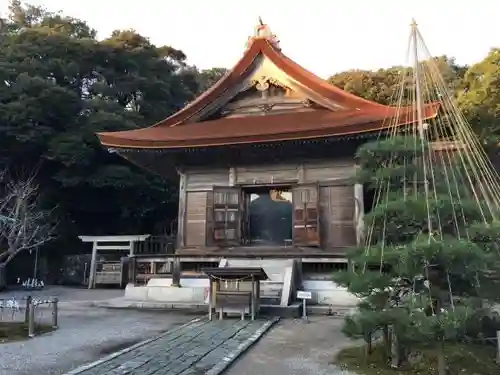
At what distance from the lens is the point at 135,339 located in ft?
27.9

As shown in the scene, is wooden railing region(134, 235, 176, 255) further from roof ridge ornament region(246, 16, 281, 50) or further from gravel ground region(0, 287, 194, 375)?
roof ridge ornament region(246, 16, 281, 50)

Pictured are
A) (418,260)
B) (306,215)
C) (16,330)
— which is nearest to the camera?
(418,260)

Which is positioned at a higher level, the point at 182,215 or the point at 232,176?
the point at 232,176

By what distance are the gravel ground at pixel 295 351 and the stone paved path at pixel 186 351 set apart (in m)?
0.28

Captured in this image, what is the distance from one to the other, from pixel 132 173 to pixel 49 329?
15.4 m

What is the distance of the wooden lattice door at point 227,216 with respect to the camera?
1417 cm

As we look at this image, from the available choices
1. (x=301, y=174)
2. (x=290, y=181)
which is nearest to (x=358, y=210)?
(x=301, y=174)

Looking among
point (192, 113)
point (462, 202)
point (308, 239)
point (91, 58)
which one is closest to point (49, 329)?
point (308, 239)

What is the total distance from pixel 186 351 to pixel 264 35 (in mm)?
12329

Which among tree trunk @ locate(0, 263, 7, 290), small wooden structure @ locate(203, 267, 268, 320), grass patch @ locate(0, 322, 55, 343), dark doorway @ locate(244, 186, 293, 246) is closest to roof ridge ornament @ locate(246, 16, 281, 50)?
dark doorway @ locate(244, 186, 293, 246)

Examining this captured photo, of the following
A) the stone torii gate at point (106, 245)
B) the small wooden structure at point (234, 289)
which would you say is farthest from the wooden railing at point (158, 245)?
the small wooden structure at point (234, 289)

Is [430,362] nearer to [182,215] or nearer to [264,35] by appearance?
[182,215]

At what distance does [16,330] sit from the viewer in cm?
915

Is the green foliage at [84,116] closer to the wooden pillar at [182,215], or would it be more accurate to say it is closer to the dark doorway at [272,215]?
the dark doorway at [272,215]
